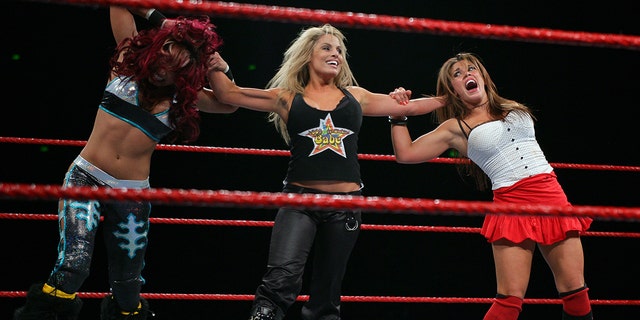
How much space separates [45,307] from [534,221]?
129 centimetres

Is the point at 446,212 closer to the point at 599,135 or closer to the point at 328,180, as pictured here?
the point at 328,180

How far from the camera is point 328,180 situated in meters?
1.77

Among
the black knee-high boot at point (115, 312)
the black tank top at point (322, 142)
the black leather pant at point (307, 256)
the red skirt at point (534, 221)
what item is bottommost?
the black knee-high boot at point (115, 312)

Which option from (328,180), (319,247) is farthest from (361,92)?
(319,247)

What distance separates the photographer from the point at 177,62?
1.57 m

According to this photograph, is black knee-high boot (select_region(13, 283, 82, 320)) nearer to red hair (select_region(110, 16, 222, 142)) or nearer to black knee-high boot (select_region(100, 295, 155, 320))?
black knee-high boot (select_region(100, 295, 155, 320))

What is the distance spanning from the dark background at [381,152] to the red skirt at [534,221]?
180cm

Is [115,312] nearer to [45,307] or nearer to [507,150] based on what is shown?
[45,307]

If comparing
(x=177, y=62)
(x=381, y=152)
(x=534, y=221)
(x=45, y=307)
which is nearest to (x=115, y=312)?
(x=45, y=307)

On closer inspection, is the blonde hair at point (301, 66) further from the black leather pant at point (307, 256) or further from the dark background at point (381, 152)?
the dark background at point (381, 152)

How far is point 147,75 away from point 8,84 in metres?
2.01

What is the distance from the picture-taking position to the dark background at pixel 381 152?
3289 millimetres

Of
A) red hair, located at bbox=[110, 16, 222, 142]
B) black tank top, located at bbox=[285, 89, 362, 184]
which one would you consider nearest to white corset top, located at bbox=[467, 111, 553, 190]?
black tank top, located at bbox=[285, 89, 362, 184]

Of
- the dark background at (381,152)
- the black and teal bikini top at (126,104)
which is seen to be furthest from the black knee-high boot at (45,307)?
the dark background at (381,152)
